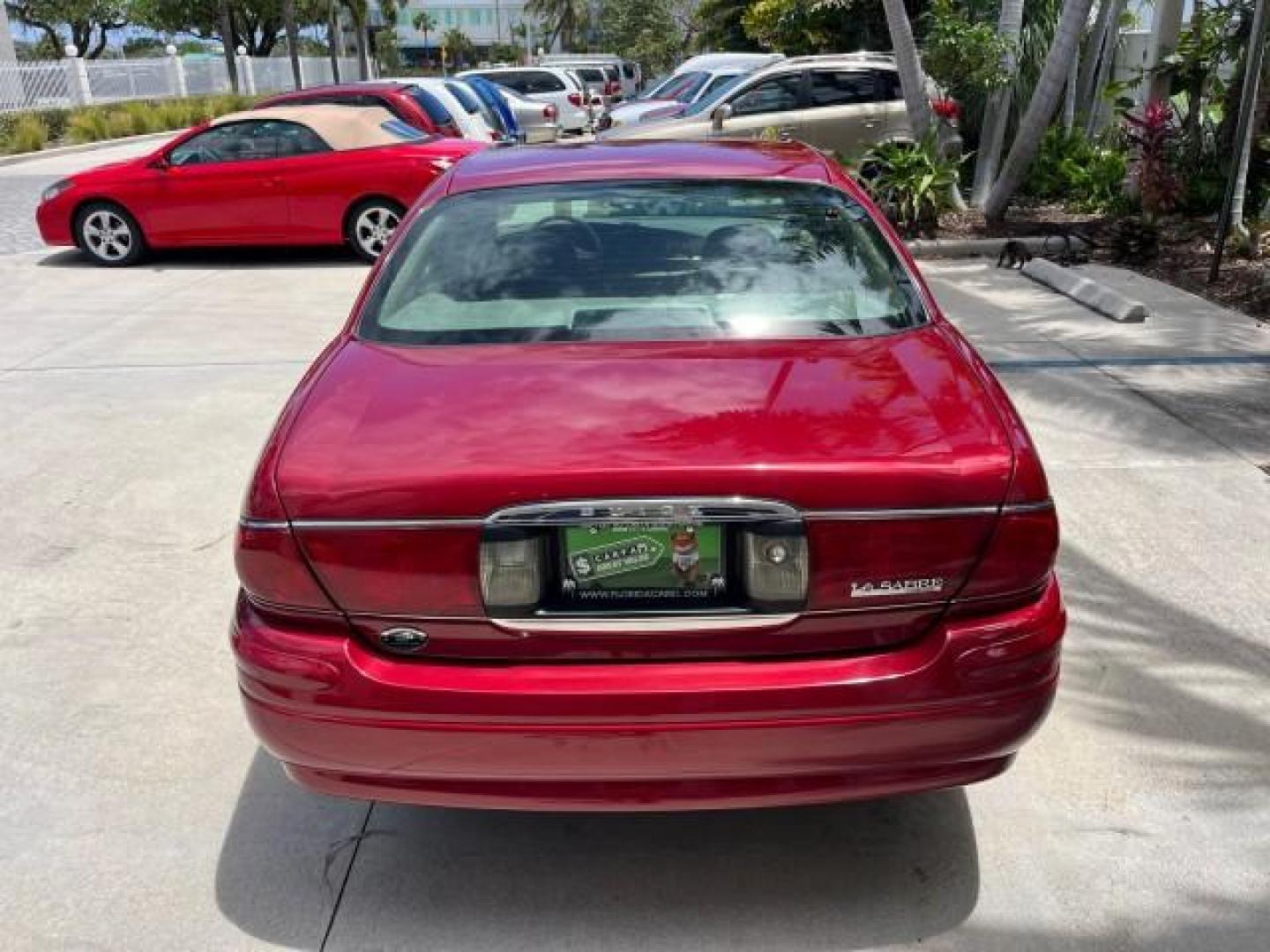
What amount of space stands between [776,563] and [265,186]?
996 cm

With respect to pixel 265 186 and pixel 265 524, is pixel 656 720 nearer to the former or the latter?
pixel 265 524

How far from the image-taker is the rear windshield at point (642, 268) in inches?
128

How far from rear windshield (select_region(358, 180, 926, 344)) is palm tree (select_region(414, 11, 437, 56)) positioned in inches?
3876

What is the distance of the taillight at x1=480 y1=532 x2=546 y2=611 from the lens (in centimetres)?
241

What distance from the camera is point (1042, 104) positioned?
11211 millimetres

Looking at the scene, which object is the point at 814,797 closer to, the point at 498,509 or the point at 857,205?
the point at 498,509

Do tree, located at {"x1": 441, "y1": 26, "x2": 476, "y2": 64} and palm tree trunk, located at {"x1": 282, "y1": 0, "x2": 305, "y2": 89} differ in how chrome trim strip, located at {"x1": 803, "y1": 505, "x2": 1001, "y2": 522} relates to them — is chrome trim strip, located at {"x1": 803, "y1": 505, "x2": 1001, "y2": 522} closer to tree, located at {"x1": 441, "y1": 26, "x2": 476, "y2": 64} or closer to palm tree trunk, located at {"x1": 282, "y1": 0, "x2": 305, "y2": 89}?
palm tree trunk, located at {"x1": 282, "y1": 0, "x2": 305, "y2": 89}

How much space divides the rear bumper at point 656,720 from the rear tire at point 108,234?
1017 cm

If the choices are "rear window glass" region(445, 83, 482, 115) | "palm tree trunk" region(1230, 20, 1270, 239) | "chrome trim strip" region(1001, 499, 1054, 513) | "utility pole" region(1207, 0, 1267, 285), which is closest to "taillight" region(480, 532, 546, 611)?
"chrome trim strip" region(1001, 499, 1054, 513)

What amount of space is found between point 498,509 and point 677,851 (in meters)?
1.15

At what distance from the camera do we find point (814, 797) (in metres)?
2.48

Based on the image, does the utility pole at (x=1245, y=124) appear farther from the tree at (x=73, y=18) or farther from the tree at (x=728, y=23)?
the tree at (x=73, y=18)

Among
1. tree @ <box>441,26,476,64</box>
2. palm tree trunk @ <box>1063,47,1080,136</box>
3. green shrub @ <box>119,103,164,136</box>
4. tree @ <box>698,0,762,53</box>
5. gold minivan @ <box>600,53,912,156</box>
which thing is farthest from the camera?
tree @ <box>441,26,476,64</box>

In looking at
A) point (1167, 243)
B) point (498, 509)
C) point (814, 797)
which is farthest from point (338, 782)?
point (1167, 243)
